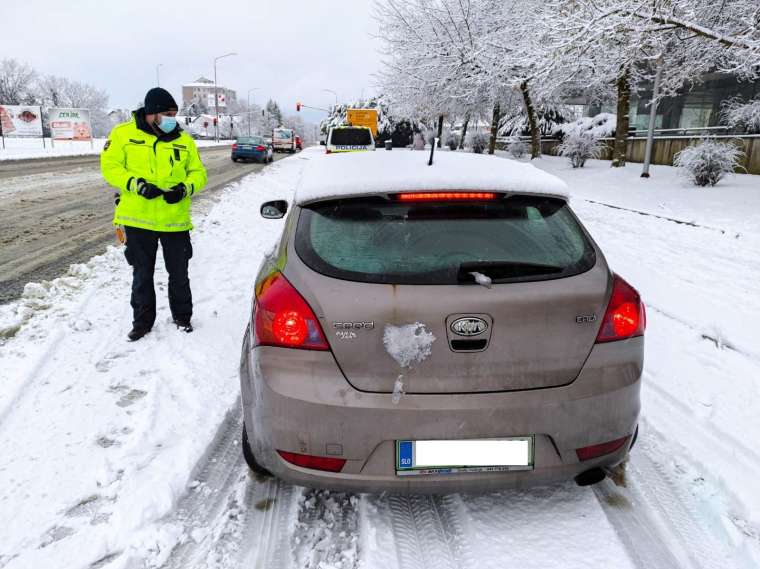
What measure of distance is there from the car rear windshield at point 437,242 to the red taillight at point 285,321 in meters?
0.15

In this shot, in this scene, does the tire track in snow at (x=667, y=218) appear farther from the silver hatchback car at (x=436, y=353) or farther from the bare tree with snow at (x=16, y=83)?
the bare tree with snow at (x=16, y=83)

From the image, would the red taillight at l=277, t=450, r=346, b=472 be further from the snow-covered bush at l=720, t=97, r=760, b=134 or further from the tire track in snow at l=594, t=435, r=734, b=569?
the snow-covered bush at l=720, t=97, r=760, b=134

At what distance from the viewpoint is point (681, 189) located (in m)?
14.7

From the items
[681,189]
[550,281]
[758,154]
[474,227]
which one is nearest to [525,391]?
[550,281]

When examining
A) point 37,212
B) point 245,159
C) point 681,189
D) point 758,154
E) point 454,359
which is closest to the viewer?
point 454,359

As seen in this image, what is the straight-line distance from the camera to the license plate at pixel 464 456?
2.14 meters

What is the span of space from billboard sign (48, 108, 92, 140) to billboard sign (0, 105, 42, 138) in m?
2.41

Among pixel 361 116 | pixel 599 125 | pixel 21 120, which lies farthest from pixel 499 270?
pixel 21 120

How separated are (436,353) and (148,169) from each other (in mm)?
2974

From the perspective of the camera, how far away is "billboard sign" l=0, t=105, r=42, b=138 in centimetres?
3772

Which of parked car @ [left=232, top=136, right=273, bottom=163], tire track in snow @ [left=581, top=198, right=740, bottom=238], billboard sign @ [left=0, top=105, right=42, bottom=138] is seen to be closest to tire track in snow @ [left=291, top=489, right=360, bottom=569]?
tire track in snow @ [left=581, top=198, right=740, bottom=238]

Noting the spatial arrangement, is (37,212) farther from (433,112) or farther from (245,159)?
(433,112)

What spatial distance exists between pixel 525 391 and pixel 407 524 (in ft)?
2.53

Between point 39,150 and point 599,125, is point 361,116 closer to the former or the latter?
point 599,125
